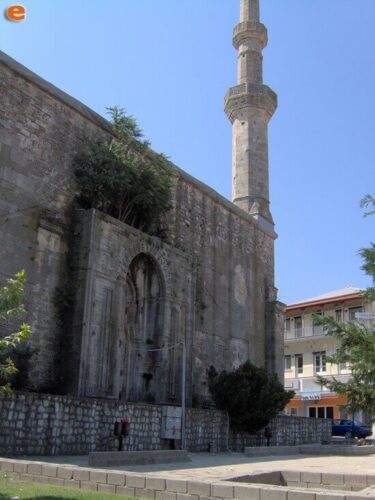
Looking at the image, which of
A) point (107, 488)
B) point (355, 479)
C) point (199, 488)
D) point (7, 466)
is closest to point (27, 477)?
point (7, 466)

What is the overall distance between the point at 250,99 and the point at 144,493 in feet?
84.9

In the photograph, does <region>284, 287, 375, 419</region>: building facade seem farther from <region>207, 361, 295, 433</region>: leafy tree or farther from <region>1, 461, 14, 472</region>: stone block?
<region>1, 461, 14, 472</region>: stone block

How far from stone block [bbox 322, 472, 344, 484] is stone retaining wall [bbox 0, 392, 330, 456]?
6.57 metres

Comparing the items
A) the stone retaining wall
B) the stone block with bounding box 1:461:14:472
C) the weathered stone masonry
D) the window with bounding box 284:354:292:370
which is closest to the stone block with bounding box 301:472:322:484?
the stone block with bounding box 1:461:14:472

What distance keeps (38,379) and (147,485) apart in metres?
9.75

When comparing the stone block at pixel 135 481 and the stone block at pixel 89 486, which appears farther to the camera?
the stone block at pixel 89 486

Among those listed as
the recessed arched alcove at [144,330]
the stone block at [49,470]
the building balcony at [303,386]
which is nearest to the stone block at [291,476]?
the stone block at [49,470]

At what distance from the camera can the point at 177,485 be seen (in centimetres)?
735

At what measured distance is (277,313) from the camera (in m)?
28.8

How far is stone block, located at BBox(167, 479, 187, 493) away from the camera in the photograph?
7312 mm

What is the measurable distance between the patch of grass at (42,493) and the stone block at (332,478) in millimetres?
3903

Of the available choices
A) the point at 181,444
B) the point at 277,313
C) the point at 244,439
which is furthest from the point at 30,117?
the point at 277,313

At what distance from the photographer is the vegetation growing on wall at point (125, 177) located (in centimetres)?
1922

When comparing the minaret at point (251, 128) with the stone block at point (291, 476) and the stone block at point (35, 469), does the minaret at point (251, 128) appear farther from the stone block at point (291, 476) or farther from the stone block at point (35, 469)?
the stone block at point (35, 469)
